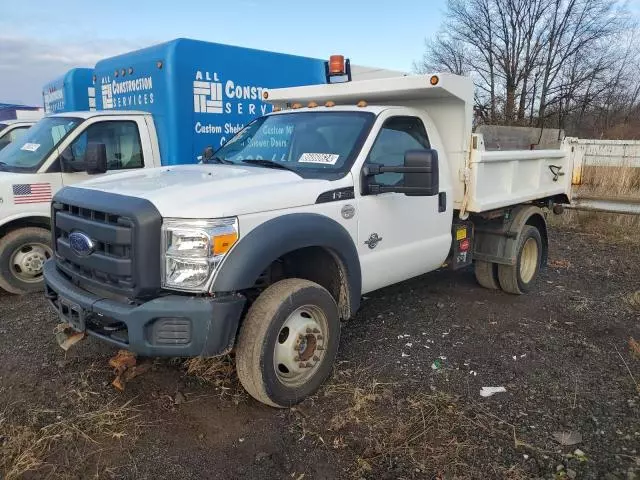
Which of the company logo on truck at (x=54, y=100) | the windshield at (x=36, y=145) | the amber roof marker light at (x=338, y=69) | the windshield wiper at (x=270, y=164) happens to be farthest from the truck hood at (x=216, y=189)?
the company logo on truck at (x=54, y=100)

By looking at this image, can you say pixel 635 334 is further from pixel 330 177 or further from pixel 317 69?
pixel 317 69

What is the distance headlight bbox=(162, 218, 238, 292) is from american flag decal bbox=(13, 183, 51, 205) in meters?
3.50

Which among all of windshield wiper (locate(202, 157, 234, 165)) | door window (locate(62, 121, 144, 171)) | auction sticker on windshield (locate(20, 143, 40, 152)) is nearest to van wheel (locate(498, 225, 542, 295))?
windshield wiper (locate(202, 157, 234, 165))

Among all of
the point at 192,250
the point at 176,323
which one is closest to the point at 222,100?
the point at 192,250

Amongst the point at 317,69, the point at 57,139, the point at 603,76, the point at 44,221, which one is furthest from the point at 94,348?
the point at 603,76

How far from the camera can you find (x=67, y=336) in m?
3.81

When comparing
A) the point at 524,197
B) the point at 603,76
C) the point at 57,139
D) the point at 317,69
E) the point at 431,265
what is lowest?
the point at 431,265

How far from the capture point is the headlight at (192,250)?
9.91 feet

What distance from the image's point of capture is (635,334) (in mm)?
4891

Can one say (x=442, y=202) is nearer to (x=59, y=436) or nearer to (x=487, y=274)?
(x=487, y=274)

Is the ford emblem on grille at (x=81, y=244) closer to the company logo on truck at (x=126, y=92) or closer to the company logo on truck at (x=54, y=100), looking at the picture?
the company logo on truck at (x=126, y=92)

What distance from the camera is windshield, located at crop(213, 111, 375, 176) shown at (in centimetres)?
408

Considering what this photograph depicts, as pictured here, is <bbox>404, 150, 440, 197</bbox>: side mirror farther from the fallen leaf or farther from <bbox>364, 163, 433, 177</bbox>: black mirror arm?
the fallen leaf

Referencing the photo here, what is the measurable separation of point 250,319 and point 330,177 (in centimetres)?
122
